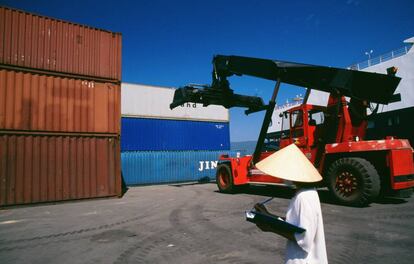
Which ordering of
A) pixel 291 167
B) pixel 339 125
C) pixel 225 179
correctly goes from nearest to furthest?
pixel 291 167 → pixel 339 125 → pixel 225 179

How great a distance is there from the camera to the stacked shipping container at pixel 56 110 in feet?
34.8

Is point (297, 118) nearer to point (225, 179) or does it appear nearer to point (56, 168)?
point (225, 179)

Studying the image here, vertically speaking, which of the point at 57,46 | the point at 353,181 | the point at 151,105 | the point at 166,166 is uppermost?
the point at 57,46

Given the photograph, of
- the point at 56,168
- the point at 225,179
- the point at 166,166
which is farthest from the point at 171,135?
the point at 56,168

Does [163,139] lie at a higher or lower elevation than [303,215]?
higher

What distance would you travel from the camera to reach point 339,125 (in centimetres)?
934

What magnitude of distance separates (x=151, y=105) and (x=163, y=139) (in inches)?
115

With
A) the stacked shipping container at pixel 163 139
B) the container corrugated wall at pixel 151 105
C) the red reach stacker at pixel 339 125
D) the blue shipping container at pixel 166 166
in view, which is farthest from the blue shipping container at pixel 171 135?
the red reach stacker at pixel 339 125

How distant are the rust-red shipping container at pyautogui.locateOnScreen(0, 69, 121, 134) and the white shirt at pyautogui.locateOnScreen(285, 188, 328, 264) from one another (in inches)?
440

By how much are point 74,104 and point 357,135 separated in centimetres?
1085

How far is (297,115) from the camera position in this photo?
1048cm

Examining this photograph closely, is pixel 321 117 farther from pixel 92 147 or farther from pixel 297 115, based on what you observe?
pixel 92 147

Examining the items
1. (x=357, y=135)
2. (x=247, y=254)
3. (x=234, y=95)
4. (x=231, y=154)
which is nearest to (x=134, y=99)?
(x=231, y=154)

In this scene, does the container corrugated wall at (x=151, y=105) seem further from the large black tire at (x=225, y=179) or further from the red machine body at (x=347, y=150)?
the red machine body at (x=347, y=150)
